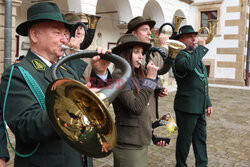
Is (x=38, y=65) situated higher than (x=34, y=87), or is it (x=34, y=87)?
(x=38, y=65)

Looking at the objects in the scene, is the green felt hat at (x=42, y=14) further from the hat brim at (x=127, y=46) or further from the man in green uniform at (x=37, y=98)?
the hat brim at (x=127, y=46)

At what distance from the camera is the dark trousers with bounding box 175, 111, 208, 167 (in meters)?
3.44

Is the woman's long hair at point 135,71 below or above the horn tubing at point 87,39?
below

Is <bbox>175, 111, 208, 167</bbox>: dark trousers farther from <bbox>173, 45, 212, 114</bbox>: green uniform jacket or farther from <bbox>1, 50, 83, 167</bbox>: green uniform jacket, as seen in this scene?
<bbox>1, 50, 83, 167</bbox>: green uniform jacket

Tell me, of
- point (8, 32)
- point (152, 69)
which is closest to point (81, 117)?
point (152, 69)

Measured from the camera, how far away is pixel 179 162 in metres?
3.49

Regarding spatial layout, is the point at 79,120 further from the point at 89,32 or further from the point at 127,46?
the point at 89,32

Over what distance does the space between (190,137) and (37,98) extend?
2.55 meters

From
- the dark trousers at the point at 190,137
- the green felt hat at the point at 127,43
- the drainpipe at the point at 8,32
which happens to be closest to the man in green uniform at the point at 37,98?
the green felt hat at the point at 127,43

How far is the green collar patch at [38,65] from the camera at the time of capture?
164cm

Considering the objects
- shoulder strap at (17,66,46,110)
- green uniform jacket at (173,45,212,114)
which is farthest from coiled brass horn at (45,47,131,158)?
green uniform jacket at (173,45,212,114)

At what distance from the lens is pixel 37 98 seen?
1514 mm

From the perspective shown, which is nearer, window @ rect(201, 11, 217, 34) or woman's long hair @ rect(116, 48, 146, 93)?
woman's long hair @ rect(116, 48, 146, 93)

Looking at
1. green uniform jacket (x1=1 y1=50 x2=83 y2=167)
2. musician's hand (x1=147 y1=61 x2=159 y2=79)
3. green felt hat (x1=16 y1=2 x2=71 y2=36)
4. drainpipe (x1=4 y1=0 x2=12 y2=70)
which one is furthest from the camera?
drainpipe (x1=4 y1=0 x2=12 y2=70)
